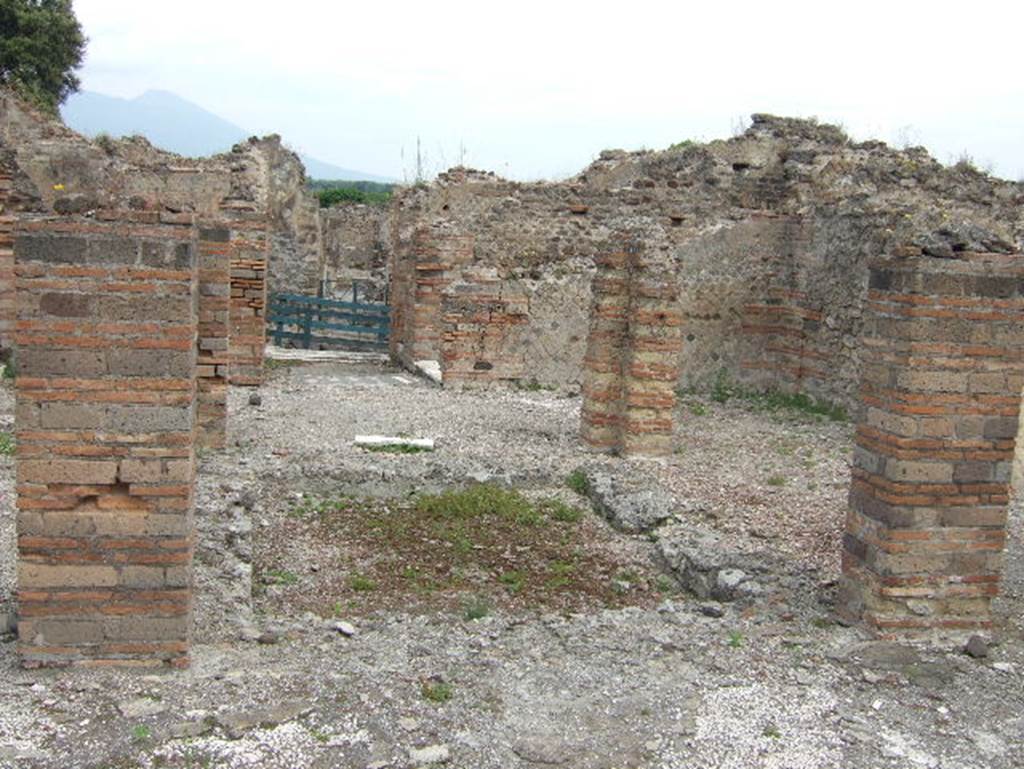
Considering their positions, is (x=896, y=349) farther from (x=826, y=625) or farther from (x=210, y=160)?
(x=210, y=160)

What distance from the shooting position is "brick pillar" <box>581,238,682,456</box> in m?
9.73

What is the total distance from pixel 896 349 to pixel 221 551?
4.20 m

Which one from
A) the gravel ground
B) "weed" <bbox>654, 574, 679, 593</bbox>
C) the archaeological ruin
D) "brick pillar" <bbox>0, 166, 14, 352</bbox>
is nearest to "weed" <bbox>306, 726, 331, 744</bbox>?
the gravel ground

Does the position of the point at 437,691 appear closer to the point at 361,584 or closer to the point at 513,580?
the point at 361,584

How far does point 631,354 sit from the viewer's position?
9898 mm

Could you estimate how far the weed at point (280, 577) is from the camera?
250 inches

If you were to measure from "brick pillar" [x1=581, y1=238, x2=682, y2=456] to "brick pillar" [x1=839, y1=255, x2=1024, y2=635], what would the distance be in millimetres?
4178

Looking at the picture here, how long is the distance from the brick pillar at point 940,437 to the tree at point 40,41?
84.3 feet

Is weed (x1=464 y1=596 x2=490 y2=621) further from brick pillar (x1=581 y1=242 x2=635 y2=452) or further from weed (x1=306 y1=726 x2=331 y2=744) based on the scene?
brick pillar (x1=581 y1=242 x2=635 y2=452)

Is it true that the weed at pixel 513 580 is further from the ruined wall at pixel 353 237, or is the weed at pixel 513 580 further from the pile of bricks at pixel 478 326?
the ruined wall at pixel 353 237

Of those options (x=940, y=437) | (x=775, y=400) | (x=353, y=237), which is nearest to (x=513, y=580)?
(x=940, y=437)

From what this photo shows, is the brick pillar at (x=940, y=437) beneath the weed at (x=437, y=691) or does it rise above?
above

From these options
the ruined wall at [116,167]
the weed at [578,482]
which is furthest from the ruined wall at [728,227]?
the weed at [578,482]

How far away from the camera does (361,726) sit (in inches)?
167
